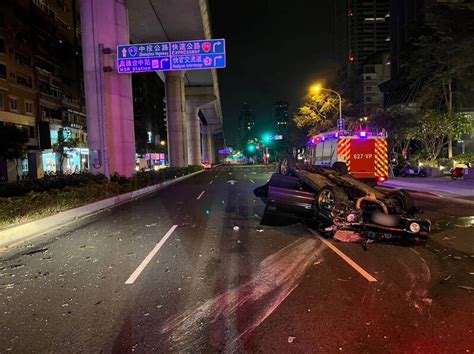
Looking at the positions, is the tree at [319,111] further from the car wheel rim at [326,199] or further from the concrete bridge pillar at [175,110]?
the car wheel rim at [326,199]

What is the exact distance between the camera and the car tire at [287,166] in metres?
11.0

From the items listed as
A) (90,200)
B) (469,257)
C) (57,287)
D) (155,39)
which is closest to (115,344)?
(57,287)

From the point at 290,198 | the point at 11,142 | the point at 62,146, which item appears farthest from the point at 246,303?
the point at 62,146

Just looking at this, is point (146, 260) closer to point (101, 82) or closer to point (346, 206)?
point (346, 206)

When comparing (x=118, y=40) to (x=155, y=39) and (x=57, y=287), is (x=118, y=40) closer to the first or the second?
(x=155, y=39)

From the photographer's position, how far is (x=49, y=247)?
359 inches

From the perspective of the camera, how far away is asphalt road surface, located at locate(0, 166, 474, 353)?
429 centimetres

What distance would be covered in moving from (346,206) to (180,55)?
17.9 metres

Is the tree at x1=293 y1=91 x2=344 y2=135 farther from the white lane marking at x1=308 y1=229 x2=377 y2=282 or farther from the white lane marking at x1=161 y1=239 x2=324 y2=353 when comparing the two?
the white lane marking at x1=161 y1=239 x2=324 y2=353

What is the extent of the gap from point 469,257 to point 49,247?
8726 millimetres

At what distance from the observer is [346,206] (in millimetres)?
8656

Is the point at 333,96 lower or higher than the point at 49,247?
higher

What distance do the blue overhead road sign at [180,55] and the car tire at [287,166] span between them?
1401 centimetres

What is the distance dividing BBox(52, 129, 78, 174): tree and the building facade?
0.51m
